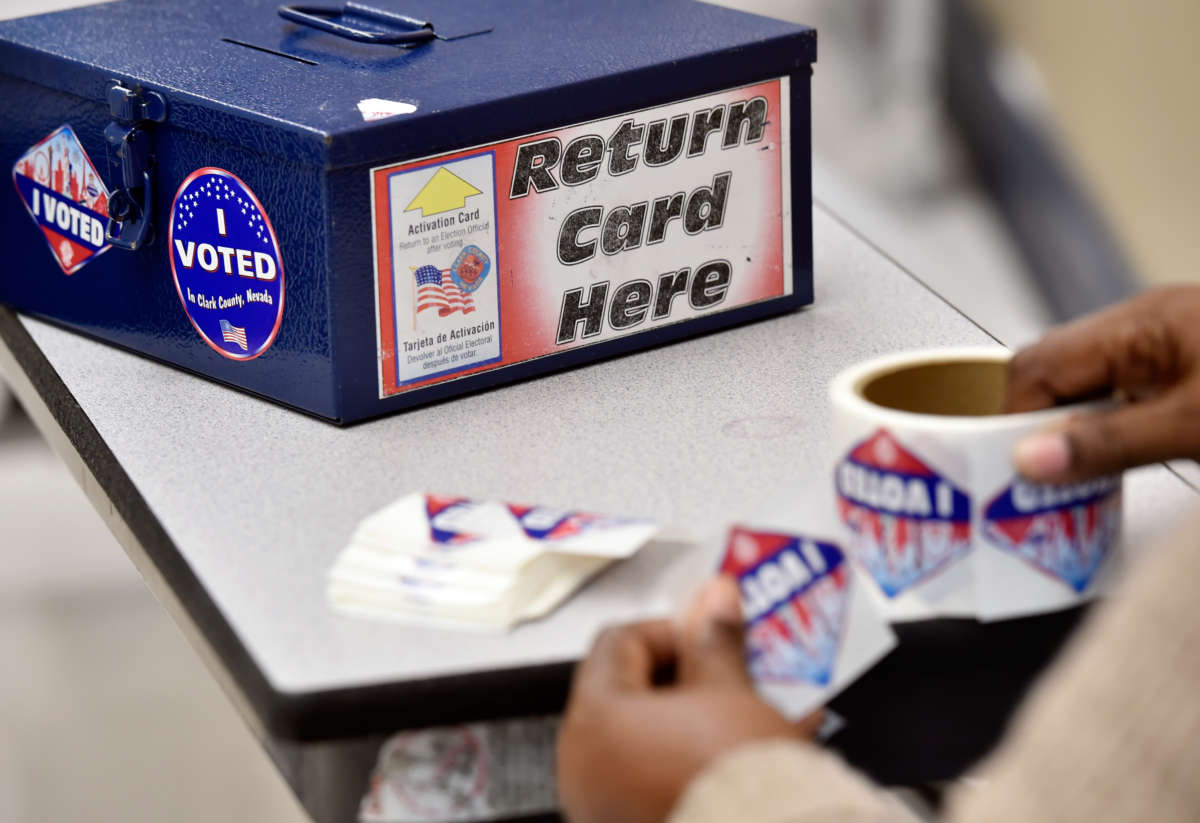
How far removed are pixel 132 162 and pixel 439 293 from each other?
0.20 meters

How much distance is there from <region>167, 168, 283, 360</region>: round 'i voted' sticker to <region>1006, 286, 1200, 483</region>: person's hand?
41cm

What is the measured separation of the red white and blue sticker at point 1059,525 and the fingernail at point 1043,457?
11 mm

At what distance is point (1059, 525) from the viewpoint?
0.63 m

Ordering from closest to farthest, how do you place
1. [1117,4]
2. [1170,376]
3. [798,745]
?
[798,745]
[1170,376]
[1117,4]

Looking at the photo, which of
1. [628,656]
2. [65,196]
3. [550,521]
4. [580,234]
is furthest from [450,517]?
[65,196]

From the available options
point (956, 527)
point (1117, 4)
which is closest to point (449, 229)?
point (956, 527)

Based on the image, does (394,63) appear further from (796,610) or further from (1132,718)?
(1132,718)

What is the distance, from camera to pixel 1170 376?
2.18 feet

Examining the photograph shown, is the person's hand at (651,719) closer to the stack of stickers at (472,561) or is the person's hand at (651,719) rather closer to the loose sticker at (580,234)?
the stack of stickers at (472,561)

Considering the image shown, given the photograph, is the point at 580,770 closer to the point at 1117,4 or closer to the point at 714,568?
the point at 714,568

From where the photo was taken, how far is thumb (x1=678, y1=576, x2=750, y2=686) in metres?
0.59

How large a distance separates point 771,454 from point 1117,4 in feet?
8.16

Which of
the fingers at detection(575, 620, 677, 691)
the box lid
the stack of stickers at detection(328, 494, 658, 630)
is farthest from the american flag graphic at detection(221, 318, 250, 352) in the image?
the fingers at detection(575, 620, 677, 691)

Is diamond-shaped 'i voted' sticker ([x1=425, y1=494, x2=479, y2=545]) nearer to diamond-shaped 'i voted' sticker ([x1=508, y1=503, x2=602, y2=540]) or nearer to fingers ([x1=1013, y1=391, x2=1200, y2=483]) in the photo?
diamond-shaped 'i voted' sticker ([x1=508, y1=503, x2=602, y2=540])
